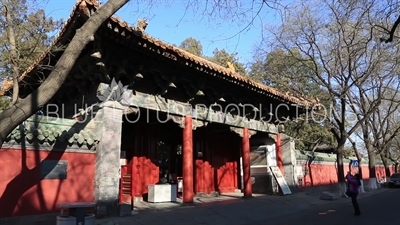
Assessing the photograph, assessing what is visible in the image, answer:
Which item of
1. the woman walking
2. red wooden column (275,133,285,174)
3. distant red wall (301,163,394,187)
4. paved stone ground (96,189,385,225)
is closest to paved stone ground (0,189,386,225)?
paved stone ground (96,189,385,225)

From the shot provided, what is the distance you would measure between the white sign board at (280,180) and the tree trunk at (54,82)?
35.3 feet

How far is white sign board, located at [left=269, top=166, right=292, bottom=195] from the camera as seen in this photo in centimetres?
1398

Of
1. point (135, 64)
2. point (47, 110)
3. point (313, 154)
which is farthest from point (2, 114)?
point (313, 154)

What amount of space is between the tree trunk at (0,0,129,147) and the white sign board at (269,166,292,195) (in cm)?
1075

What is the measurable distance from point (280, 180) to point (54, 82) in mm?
11248

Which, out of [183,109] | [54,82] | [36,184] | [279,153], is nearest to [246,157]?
[279,153]

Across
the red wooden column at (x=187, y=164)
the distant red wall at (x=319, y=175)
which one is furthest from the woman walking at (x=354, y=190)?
the distant red wall at (x=319, y=175)

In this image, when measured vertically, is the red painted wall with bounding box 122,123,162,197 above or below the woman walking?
above

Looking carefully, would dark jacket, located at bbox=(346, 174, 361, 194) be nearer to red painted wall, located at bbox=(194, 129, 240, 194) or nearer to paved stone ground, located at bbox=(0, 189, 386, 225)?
paved stone ground, located at bbox=(0, 189, 386, 225)

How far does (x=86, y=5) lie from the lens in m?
6.31

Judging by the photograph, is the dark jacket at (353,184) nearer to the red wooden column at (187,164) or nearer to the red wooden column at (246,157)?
the red wooden column at (246,157)

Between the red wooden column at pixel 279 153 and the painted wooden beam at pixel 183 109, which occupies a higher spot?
the painted wooden beam at pixel 183 109

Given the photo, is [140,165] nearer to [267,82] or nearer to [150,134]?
[150,134]

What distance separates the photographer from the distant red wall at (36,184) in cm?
662
